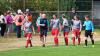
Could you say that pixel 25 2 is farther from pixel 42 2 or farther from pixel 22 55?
pixel 22 55

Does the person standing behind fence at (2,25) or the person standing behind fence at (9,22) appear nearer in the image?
the person standing behind fence at (2,25)

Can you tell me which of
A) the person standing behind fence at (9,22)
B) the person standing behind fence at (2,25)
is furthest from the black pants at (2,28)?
the person standing behind fence at (9,22)

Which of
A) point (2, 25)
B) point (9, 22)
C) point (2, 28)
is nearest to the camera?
point (2, 28)

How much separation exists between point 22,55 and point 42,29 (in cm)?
659

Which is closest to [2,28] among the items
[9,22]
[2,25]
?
[2,25]

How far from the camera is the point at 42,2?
47.3 metres

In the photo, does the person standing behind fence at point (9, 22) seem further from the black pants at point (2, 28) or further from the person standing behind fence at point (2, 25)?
the black pants at point (2, 28)

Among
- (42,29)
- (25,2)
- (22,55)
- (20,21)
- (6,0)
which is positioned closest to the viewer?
(22,55)

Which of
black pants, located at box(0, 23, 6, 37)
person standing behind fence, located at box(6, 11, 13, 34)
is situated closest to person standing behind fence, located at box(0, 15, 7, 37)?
black pants, located at box(0, 23, 6, 37)

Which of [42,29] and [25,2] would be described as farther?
[25,2]

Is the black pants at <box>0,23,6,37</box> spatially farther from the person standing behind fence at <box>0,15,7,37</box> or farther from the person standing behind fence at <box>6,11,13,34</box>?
the person standing behind fence at <box>6,11,13,34</box>

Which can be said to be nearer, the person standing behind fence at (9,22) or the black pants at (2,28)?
the black pants at (2,28)

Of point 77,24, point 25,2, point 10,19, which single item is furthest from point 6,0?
point 77,24

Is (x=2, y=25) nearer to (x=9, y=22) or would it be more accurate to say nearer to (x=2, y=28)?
(x=2, y=28)
